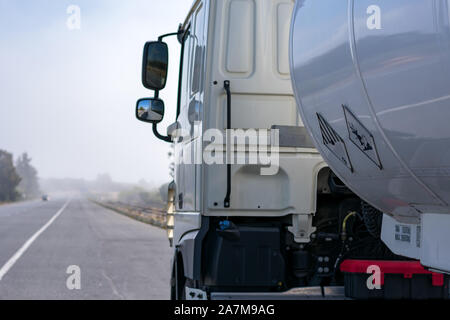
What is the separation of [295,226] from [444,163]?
7.39 feet

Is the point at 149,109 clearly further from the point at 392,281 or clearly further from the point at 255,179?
the point at 392,281

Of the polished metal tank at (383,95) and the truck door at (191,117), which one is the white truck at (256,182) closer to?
the truck door at (191,117)

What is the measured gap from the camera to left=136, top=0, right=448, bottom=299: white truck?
4328 mm

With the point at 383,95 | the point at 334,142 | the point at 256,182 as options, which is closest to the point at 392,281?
the point at 256,182

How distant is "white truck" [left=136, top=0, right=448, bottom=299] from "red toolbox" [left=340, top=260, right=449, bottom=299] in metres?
0.12

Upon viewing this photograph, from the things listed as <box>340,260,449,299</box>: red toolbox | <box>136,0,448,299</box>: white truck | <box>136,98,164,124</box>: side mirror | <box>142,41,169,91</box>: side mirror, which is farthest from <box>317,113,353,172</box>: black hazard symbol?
<box>136,98,164,124</box>: side mirror

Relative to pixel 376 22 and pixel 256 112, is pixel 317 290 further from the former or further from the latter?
pixel 376 22

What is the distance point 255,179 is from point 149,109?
148 cm

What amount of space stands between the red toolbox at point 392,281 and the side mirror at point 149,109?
7.27ft

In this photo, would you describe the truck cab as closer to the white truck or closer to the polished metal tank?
the white truck

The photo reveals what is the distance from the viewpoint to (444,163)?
2229 mm

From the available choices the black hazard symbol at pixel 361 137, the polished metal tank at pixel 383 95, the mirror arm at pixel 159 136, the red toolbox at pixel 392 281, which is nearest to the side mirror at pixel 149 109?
the mirror arm at pixel 159 136

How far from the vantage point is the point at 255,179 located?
14.6 feet
